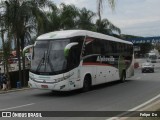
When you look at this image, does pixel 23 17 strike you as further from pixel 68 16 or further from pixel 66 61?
pixel 68 16

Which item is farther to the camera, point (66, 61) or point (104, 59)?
point (104, 59)

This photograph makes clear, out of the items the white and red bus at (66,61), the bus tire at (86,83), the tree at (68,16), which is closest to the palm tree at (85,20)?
the tree at (68,16)

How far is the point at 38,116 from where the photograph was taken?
12.8 metres

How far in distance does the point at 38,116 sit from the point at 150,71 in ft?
142

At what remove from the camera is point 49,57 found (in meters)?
19.0

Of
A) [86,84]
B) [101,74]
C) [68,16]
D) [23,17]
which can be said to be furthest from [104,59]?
[68,16]

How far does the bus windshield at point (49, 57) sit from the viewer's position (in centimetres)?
1875

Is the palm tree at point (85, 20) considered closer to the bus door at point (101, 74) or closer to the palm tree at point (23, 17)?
the palm tree at point (23, 17)

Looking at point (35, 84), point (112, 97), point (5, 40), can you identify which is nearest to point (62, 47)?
point (35, 84)

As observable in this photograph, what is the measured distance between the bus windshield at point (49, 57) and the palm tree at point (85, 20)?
27.5 meters

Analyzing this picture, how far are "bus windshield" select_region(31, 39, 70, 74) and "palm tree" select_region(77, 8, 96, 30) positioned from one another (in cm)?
2748

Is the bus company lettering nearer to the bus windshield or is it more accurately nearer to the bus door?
the bus door

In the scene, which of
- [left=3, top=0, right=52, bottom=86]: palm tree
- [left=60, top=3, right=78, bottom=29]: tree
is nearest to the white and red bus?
[left=3, top=0, right=52, bottom=86]: palm tree

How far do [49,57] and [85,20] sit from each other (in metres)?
30.1
